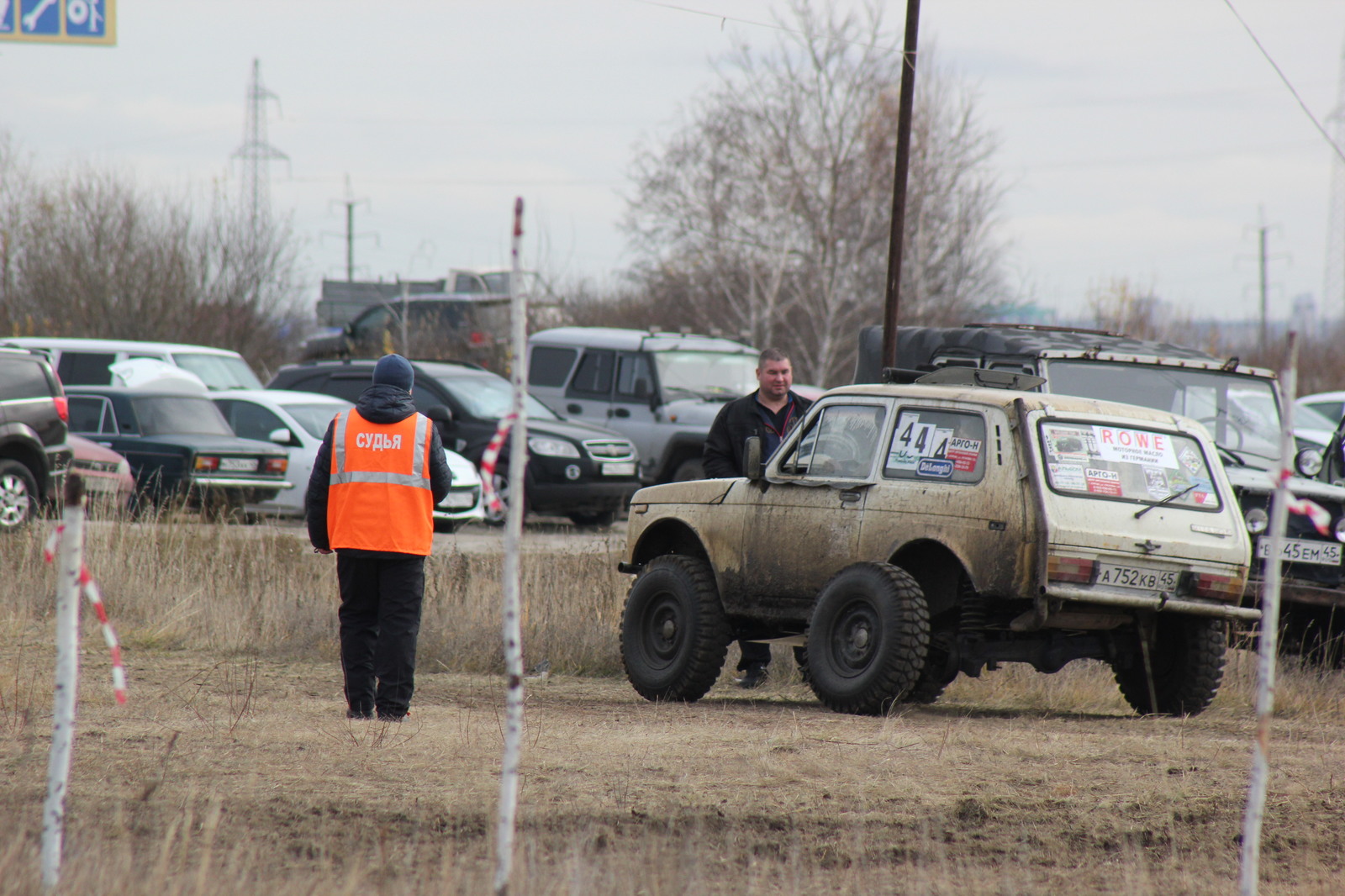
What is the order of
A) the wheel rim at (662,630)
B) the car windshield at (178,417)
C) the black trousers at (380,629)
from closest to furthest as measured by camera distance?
the black trousers at (380,629), the wheel rim at (662,630), the car windshield at (178,417)

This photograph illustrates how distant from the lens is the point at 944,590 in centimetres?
813

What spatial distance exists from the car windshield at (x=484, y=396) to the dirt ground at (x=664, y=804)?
10.4 metres

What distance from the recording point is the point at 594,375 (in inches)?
794

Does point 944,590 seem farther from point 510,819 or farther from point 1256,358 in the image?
point 1256,358

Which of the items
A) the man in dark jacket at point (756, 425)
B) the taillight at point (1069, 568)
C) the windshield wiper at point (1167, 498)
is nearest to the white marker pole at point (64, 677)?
the taillight at point (1069, 568)

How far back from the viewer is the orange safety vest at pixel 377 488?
7488 mm

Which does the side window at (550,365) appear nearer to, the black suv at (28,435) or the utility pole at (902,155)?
the utility pole at (902,155)

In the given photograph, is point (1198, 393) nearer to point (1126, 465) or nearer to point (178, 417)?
point (1126, 465)

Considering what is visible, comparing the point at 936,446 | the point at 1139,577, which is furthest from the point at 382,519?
the point at 1139,577

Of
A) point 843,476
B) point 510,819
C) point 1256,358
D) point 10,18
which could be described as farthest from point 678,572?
point 1256,358

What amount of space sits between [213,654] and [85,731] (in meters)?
4.16

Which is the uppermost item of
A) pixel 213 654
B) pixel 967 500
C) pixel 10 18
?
pixel 10 18

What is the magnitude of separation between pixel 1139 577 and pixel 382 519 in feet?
12.0

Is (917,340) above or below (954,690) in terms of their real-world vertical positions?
above
